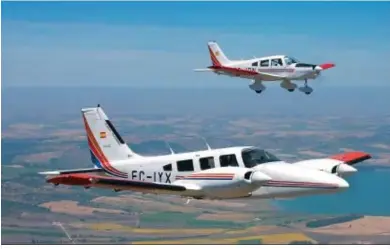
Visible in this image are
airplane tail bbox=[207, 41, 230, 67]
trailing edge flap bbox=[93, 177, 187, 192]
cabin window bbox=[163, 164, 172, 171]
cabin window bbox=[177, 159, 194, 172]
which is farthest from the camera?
airplane tail bbox=[207, 41, 230, 67]

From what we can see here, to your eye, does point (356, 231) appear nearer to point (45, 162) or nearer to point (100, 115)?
point (45, 162)

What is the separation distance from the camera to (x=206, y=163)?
82.8 feet

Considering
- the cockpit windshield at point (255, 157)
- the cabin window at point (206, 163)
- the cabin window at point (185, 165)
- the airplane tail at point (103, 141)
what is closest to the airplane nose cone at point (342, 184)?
the cockpit windshield at point (255, 157)

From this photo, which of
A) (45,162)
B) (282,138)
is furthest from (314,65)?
(282,138)

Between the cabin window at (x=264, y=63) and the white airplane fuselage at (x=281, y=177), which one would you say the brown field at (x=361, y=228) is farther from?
the white airplane fuselage at (x=281, y=177)

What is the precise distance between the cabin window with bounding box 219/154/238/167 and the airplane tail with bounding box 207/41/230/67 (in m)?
13.5

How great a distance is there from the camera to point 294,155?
9444 centimetres

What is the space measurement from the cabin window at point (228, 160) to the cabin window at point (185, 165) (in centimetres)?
76

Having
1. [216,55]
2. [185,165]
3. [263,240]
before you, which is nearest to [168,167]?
[185,165]

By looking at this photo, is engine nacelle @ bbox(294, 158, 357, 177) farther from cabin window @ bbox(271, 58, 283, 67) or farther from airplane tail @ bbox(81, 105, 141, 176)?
cabin window @ bbox(271, 58, 283, 67)

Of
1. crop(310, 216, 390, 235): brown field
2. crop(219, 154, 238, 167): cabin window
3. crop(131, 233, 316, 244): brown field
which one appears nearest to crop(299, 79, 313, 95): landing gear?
crop(219, 154, 238, 167): cabin window

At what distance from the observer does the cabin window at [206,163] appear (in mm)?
25219

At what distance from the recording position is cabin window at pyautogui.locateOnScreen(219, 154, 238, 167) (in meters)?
25.2

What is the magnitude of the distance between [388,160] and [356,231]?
25.7 m
